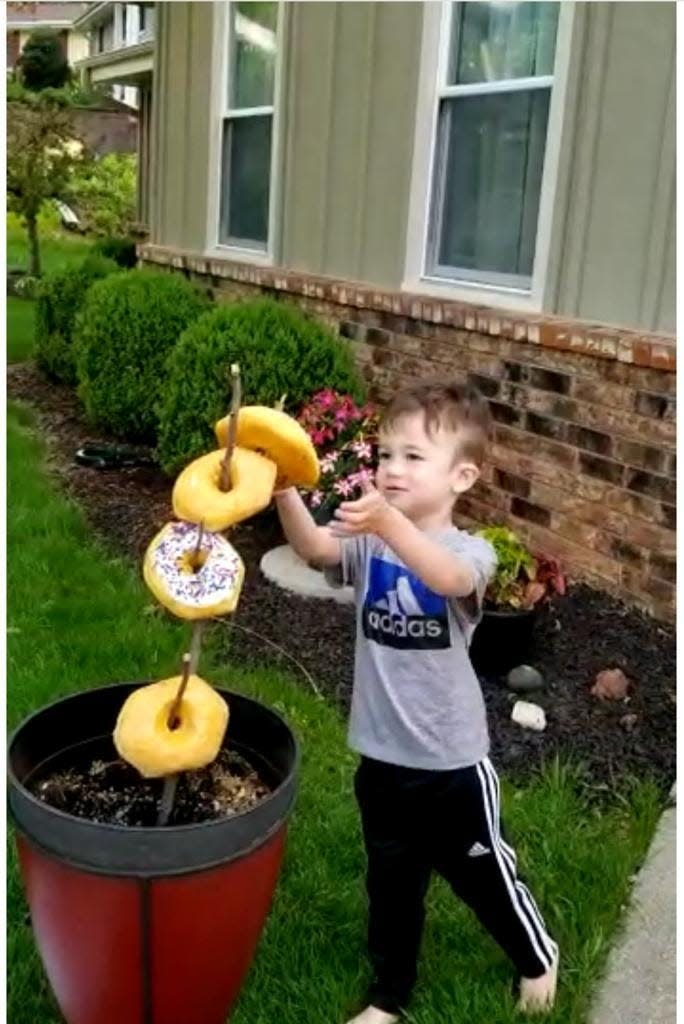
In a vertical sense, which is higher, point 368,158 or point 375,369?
point 368,158

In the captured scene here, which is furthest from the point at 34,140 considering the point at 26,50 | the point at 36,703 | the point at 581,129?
the point at 26,50

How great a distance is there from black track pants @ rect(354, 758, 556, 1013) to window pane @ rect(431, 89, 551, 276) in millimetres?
3277

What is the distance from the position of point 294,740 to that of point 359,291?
4.22m

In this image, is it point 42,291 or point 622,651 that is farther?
point 42,291

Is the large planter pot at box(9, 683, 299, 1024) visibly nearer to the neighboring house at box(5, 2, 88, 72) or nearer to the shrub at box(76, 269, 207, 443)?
the shrub at box(76, 269, 207, 443)

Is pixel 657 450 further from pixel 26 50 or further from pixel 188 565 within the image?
pixel 26 50

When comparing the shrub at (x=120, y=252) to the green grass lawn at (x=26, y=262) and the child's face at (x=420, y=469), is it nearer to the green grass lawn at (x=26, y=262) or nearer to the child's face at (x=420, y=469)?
the green grass lawn at (x=26, y=262)

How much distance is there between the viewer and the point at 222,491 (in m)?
1.91

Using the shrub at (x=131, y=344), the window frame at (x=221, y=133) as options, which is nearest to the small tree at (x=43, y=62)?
the window frame at (x=221, y=133)

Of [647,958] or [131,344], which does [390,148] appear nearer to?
[131,344]

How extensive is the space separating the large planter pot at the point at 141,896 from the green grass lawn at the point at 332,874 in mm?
368

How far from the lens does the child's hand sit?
194 cm

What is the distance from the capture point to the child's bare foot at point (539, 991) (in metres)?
2.35

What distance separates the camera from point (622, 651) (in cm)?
408
